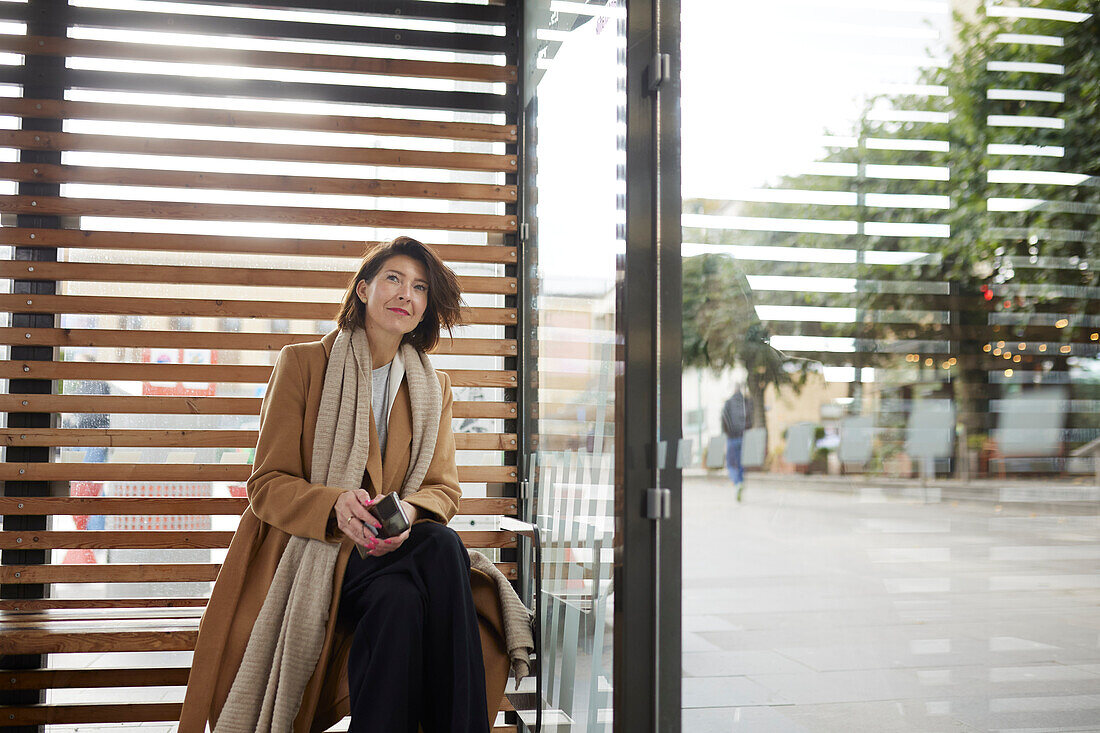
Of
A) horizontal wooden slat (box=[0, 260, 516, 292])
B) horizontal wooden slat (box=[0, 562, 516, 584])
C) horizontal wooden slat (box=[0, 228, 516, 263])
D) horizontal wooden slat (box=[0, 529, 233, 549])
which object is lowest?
horizontal wooden slat (box=[0, 562, 516, 584])

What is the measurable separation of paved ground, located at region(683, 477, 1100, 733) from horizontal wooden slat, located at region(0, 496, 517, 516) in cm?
234

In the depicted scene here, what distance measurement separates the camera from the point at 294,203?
3729mm

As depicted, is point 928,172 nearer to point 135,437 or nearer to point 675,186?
point 675,186

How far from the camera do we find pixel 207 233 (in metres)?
3.62

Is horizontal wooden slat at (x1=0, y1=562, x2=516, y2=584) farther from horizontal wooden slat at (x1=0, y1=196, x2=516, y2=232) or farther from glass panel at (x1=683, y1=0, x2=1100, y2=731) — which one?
glass panel at (x1=683, y1=0, x2=1100, y2=731)

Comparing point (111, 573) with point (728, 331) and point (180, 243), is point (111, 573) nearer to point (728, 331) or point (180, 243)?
point (180, 243)

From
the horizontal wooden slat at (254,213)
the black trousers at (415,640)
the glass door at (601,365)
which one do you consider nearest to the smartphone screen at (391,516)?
the black trousers at (415,640)

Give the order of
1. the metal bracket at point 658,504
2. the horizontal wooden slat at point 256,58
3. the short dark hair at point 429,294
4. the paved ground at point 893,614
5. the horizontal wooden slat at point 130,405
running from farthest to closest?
the horizontal wooden slat at point 256,58, the horizontal wooden slat at point 130,405, the short dark hair at point 429,294, the metal bracket at point 658,504, the paved ground at point 893,614

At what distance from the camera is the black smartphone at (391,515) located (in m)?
2.32

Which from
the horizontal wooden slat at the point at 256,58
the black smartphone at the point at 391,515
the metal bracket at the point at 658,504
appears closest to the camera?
the metal bracket at the point at 658,504

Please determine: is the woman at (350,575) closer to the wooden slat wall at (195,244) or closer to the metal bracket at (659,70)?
the wooden slat wall at (195,244)

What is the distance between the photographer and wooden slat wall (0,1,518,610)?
3.42m

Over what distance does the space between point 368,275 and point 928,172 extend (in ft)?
6.99

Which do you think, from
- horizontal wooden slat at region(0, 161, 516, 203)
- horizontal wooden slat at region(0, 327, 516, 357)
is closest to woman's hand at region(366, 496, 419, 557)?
horizontal wooden slat at region(0, 327, 516, 357)
